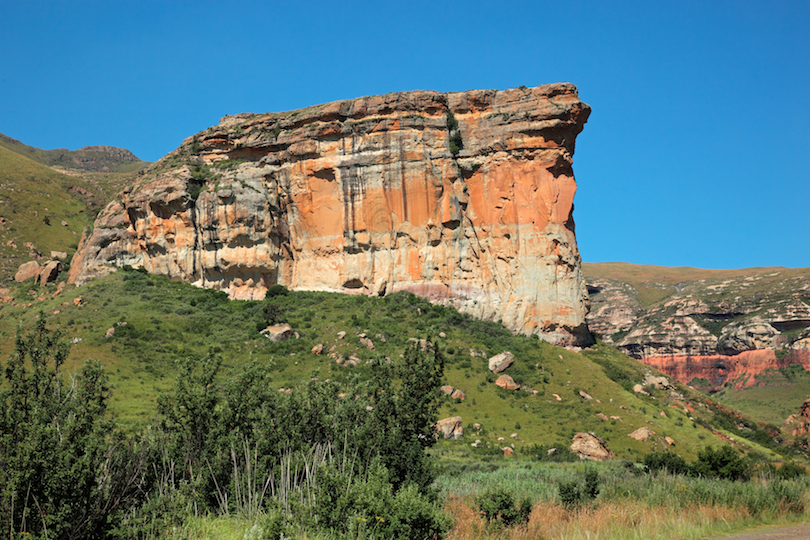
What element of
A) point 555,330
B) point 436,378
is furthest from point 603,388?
point 436,378

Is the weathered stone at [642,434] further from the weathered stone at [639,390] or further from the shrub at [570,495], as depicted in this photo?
the shrub at [570,495]

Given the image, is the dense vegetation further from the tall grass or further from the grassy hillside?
the grassy hillside

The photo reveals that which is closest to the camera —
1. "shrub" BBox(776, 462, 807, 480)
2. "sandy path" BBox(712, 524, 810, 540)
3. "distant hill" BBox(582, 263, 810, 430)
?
"sandy path" BBox(712, 524, 810, 540)

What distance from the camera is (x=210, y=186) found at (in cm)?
5888

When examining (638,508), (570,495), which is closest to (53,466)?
(570,495)

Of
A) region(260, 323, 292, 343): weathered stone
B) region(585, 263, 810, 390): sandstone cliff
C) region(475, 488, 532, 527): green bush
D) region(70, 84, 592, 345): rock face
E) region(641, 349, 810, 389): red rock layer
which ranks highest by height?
region(70, 84, 592, 345): rock face

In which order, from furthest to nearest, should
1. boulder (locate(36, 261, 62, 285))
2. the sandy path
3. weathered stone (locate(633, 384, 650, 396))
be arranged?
1. boulder (locate(36, 261, 62, 285))
2. weathered stone (locate(633, 384, 650, 396))
3. the sandy path

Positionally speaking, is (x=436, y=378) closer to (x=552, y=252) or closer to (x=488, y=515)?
(x=488, y=515)

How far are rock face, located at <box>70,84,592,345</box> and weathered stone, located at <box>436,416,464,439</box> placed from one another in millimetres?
15009

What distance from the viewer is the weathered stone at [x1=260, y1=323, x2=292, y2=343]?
47.2 meters

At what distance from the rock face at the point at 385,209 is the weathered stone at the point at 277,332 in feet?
26.4

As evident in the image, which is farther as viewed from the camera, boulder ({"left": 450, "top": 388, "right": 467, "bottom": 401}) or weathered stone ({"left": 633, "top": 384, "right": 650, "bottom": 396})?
weathered stone ({"left": 633, "top": 384, "right": 650, "bottom": 396})

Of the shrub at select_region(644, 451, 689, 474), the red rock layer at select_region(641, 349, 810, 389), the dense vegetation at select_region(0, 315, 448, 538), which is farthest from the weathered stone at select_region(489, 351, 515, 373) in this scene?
the red rock layer at select_region(641, 349, 810, 389)

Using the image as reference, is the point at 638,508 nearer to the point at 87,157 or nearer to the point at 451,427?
the point at 451,427
